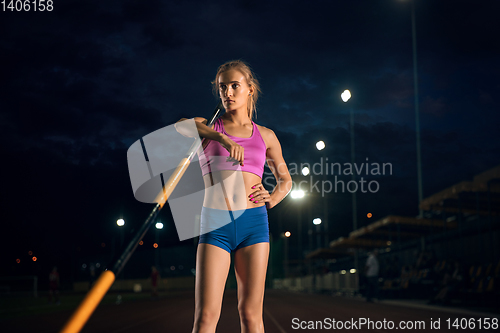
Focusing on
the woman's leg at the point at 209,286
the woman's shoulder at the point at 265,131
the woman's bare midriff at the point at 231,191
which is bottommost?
the woman's leg at the point at 209,286

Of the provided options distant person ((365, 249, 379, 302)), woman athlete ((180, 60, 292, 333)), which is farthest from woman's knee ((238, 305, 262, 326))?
distant person ((365, 249, 379, 302))

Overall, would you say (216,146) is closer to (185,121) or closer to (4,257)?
(185,121)

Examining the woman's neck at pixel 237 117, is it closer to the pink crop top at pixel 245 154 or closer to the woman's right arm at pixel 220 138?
the pink crop top at pixel 245 154

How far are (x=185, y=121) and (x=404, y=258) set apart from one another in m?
19.3

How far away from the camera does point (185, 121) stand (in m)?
2.73

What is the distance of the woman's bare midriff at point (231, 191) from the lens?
2.77 m

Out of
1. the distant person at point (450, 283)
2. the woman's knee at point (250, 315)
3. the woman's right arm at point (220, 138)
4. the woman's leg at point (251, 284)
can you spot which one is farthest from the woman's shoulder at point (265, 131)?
the distant person at point (450, 283)

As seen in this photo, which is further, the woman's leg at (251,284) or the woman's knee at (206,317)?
the woman's leg at (251,284)

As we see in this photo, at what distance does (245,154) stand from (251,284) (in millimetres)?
765

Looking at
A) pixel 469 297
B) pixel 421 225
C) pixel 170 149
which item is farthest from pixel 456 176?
pixel 170 149

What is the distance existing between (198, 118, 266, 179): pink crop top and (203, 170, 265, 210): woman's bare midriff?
0.04 meters

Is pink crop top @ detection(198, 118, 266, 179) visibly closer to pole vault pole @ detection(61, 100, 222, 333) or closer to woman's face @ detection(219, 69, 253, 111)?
woman's face @ detection(219, 69, 253, 111)

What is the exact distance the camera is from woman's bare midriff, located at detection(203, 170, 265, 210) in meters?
2.77

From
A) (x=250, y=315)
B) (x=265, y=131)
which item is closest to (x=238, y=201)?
(x=265, y=131)
